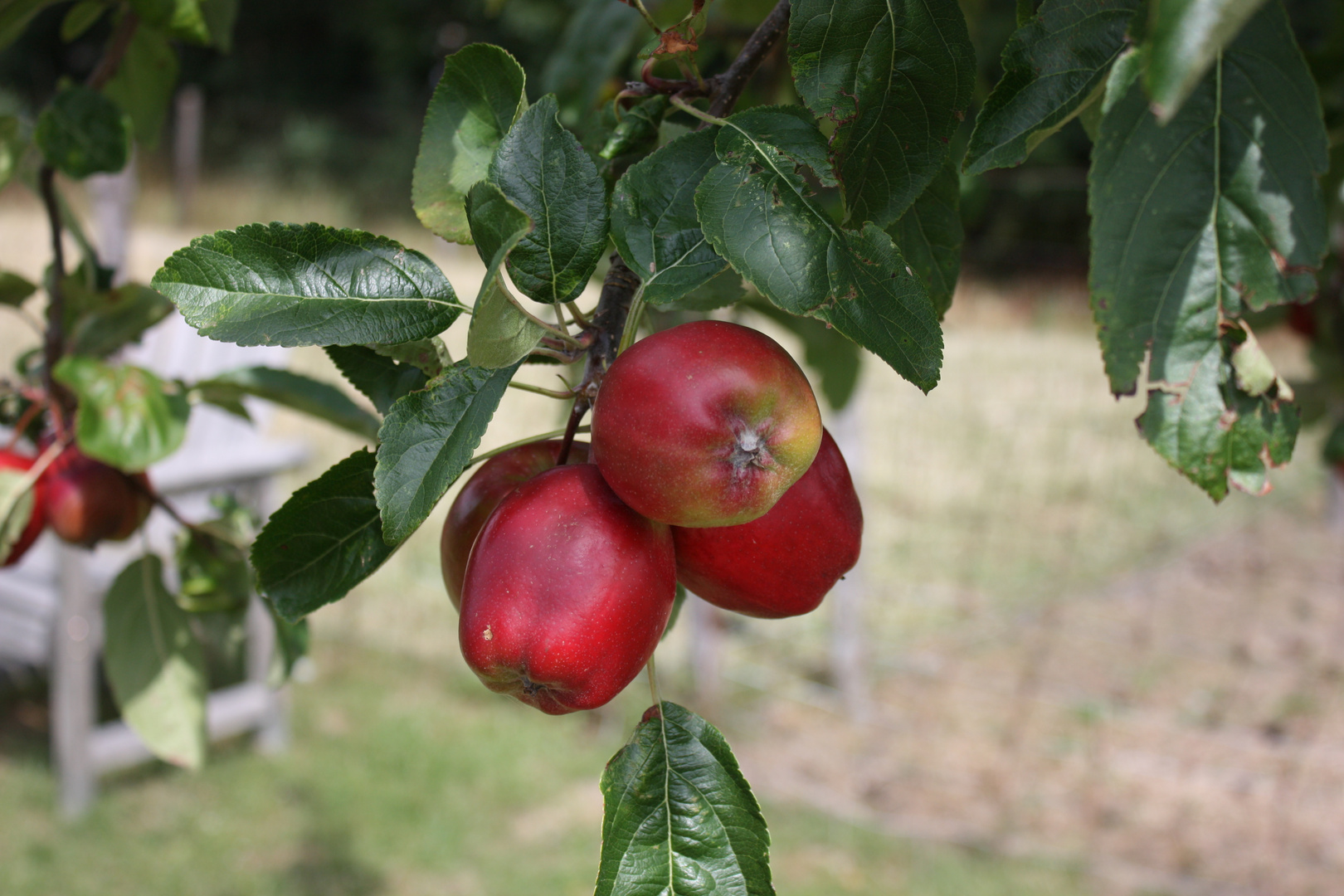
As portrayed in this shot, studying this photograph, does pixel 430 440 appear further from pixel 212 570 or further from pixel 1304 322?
pixel 1304 322

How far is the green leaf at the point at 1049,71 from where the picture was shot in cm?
44

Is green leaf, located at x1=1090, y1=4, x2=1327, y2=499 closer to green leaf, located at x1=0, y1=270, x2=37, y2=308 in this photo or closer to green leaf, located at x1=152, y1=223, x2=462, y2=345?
green leaf, located at x1=152, y1=223, x2=462, y2=345

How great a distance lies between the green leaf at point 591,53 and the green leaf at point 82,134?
473mm

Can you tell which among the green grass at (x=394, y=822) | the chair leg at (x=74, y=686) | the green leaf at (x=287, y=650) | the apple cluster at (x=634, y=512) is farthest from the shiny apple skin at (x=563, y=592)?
the chair leg at (x=74, y=686)

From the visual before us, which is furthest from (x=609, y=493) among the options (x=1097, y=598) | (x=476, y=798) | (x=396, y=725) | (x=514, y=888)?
(x=1097, y=598)

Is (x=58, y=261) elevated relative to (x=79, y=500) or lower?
elevated

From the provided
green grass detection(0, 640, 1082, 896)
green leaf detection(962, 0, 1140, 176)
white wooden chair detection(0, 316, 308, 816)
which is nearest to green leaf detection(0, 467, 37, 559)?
green leaf detection(962, 0, 1140, 176)

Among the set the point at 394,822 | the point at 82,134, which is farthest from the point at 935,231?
the point at 394,822

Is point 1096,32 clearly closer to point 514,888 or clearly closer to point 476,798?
point 514,888

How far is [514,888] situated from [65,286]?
1.95m

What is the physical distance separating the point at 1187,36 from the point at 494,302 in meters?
0.26

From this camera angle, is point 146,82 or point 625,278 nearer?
point 625,278

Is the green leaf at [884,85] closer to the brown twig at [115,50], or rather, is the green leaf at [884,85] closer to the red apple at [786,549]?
the red apple at [786,549]

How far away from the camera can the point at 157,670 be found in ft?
3.34
